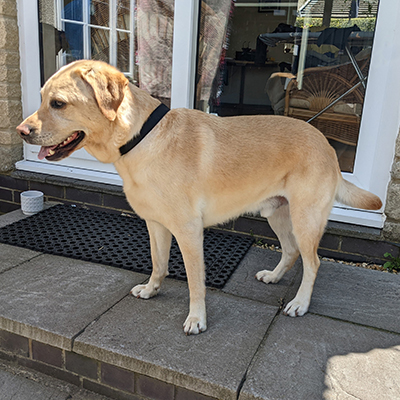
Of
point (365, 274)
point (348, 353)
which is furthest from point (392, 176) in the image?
point (348, 353)

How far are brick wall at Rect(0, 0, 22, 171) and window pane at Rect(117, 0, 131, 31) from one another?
1.10 metres

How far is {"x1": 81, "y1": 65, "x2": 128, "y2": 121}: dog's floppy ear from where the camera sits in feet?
6.63

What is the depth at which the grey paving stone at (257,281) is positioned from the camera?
2.76 metres

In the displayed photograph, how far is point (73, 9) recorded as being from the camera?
4.31 m

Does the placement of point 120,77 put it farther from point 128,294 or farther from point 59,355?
point 59,355

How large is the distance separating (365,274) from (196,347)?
1.68 m

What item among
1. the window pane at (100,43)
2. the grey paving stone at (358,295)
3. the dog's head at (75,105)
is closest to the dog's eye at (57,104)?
the dog's head at (75,105)

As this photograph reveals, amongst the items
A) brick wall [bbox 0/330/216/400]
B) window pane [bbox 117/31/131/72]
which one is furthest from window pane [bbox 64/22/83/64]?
brick wall [bbox 0/330/216/400]

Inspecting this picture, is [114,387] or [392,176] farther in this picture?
[392,176]

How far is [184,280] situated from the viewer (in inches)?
116

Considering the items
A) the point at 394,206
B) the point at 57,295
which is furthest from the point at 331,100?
the point at 57,295

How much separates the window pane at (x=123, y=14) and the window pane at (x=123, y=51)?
8 cm

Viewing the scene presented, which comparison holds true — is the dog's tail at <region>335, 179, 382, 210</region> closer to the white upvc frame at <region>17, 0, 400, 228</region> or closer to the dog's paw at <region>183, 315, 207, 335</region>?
the white upvc frame at <region>17, 0, 400, 228</region>

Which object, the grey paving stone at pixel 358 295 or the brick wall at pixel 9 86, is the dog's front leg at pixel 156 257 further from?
the brick wall at pixel 9 86
